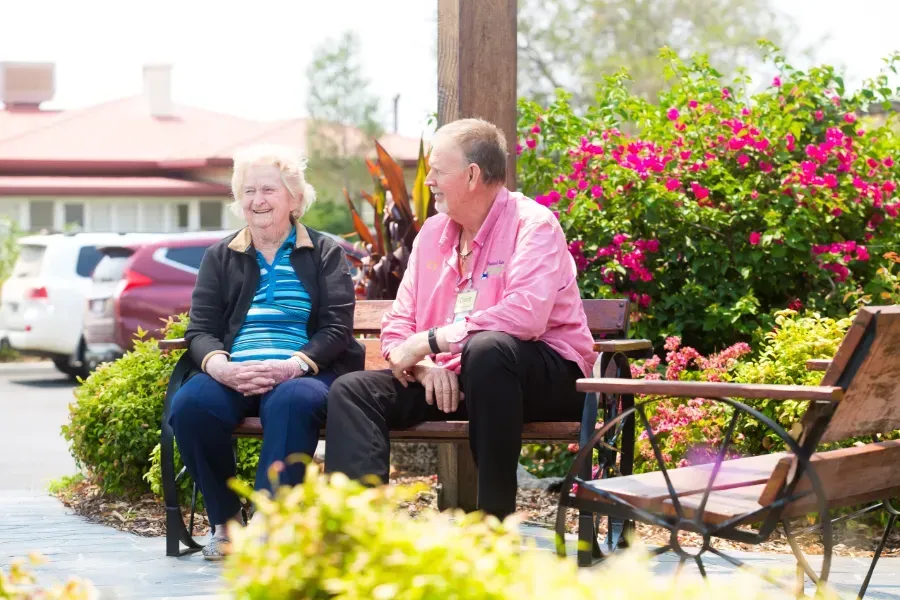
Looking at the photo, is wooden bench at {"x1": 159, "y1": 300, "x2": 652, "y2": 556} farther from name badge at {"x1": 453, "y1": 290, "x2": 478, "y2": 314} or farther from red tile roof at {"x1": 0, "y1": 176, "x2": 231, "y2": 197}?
red tile roof at {"x1": 0, "y1": 176, "x2": 231, "y2": 197}

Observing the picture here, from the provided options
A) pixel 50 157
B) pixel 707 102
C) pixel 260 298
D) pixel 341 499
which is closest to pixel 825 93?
pixel 707 102

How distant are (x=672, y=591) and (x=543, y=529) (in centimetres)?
356

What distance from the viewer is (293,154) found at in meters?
4.84

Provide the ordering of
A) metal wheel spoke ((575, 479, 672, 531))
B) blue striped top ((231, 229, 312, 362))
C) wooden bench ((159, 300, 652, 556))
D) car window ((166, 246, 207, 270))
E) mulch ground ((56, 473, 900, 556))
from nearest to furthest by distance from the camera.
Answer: metal wheel spoke ((575, 479, 672, 531))
wooden bench ((159, 300, 652, 556))
blue striped top ((231, 229, 312, 362))
mulch ground ((56, 473, 900, 556))
car window ((166, 246, 207, 270))

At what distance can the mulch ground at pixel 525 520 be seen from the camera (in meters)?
5.01

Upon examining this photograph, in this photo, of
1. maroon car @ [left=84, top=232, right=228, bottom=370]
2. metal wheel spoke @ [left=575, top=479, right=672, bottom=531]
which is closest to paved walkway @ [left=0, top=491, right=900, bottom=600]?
metal wheel spoke @ [left=575, top=479, right=672, bottom=531]

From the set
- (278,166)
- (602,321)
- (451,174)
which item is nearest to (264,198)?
(278,166)

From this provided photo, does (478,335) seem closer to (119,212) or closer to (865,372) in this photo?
(865,372)

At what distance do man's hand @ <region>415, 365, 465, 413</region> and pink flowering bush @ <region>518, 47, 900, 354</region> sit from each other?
104 inches

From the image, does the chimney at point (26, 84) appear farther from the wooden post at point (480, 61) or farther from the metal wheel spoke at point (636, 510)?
the metal wheel spoke at point (636, 510)

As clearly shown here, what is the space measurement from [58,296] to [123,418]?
9.80m

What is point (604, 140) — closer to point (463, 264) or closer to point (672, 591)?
point (463, 264)

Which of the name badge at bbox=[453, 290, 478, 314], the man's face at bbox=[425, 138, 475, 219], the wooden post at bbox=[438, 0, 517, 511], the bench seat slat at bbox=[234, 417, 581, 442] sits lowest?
the bench seat slat at bbox=[234, 417, 581, 442]

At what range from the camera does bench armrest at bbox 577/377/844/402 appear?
297 cm
